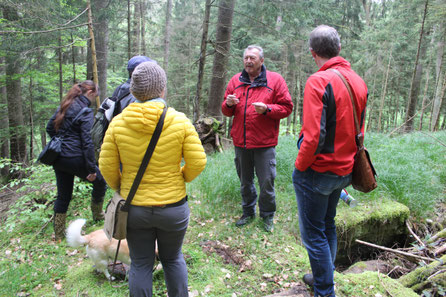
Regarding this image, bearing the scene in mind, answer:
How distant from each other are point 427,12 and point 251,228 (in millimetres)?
14062

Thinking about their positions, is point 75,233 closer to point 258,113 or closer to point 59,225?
point 59,225

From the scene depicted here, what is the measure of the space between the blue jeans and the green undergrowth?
50 cm

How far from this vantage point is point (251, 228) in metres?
3.81

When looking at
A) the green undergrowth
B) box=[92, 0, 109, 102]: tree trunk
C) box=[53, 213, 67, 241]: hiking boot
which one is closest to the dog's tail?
the green undergrowth

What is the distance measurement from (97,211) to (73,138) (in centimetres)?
130

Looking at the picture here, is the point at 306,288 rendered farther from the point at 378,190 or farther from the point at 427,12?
the point at 427,12

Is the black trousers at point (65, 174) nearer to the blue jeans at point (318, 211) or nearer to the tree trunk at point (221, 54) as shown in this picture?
the blue jeans at point (318, 211)

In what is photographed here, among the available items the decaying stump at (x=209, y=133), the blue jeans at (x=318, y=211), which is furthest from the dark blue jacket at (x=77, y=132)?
the decaying stump at (x=209, y=133)

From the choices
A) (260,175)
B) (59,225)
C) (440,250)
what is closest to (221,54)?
(260,175)

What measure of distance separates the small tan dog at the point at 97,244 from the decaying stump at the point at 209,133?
4.68 meters

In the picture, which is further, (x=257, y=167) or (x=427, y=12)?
(x=427, y=12)

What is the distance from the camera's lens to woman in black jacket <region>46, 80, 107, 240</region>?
3.41 m

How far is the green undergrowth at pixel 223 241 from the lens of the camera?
279cm

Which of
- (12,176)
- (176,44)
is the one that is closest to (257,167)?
(12,176)
